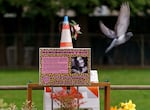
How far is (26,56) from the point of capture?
34531mm

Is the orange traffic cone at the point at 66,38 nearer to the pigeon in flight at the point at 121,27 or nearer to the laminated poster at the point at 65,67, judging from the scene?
the laminated poster at the point at 65,67

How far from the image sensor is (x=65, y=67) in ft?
26.3

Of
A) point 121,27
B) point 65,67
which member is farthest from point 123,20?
point 65,67

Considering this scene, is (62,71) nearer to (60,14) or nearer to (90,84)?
(90,84)

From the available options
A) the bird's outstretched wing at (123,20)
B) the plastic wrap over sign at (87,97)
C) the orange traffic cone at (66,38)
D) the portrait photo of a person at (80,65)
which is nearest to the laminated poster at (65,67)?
the portrait photo of a person at (80,65)

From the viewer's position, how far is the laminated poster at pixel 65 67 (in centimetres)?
802

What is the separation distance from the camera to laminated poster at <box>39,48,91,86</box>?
802 centimetres

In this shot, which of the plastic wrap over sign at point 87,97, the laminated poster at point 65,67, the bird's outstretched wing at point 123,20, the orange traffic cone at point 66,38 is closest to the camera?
the laminated poster at point 65,67

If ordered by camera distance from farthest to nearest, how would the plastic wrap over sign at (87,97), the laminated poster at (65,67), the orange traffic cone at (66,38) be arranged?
the plastic wrap over sign at (87,97), the orange traffic cone at (66,38), the laminated poster at (65,67)

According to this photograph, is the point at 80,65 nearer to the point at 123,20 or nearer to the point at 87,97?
the point at 87,97

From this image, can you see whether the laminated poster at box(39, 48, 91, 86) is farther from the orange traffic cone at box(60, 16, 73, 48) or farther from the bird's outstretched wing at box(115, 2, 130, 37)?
the bird's outstretched wing at box(115, 2, 130, 37)

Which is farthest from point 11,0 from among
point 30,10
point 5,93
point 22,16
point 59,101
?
point 59,101

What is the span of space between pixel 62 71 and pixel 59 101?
0.58 meters

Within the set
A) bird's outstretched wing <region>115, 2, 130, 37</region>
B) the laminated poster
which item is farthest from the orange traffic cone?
bird's outstretched wing <region>115, 2, 130, 37</region>
